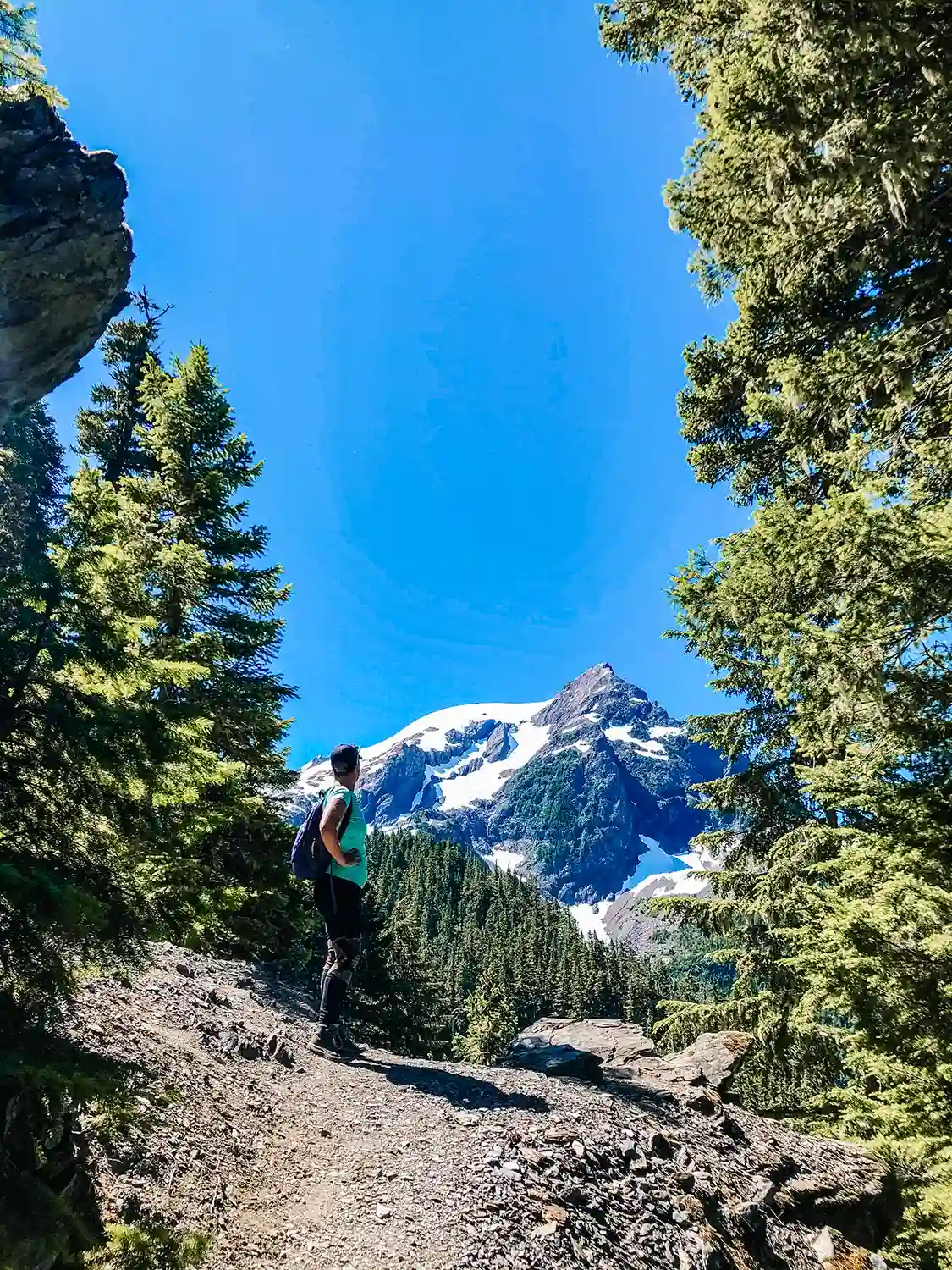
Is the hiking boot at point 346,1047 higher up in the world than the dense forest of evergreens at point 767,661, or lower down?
lower down

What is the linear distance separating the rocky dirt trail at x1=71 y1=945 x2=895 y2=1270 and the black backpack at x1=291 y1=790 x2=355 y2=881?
5.75 ft

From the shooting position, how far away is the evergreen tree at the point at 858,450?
488cm

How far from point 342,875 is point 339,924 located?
1.87 feet

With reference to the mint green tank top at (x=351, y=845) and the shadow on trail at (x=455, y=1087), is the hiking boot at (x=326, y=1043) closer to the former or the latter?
the shadow on trail at (x=455, y=1087)

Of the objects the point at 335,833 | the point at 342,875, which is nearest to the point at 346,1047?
the point at 342,875

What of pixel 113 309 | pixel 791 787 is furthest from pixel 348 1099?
pixel 113 309

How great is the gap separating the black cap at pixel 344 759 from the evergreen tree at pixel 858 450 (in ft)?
14.5

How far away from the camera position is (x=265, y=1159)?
4.86 metres

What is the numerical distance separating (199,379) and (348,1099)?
14.4 m

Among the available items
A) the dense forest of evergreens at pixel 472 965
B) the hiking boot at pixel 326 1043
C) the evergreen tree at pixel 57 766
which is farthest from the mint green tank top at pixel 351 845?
the dense forest of evergreens at pixel 472 965

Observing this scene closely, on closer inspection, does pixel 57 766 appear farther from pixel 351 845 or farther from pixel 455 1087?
pixel 455 1087

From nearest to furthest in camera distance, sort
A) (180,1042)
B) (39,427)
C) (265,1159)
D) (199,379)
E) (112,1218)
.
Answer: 1. (112,1218)
2. (39,427)
3. (265,1159)
4. (180,1042)
5. (199,379)

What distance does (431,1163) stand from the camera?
15.8 ft

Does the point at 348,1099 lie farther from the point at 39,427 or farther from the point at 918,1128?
the point at 39,427
